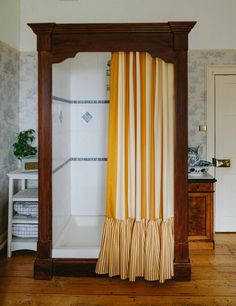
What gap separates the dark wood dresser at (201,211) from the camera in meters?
3.38

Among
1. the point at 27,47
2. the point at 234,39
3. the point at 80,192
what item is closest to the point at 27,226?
the point at 80,192

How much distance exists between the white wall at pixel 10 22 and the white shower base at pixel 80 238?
2163 mm

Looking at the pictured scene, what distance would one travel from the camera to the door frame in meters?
3.86

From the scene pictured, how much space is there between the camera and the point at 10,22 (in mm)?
3596

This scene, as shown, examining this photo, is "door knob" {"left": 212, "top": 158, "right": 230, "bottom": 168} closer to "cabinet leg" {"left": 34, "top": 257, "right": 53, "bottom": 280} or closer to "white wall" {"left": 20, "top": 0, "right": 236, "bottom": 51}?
"white wall" {"left": 20, "top": 0, "right": 236, "bottom": 51}

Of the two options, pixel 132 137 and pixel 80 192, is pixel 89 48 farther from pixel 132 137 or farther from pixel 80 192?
pixel 80 192

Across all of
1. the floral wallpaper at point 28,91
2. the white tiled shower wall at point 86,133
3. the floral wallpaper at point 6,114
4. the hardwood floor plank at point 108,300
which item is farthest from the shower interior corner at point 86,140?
the hardwood floor plank at point 108,300

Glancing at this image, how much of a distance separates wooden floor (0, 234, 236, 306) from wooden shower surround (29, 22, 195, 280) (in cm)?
12

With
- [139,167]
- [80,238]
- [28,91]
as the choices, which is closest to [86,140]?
[28,91]

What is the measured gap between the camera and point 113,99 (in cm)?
265

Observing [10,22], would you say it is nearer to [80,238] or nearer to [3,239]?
[3,239]

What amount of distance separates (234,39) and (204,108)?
898 mm

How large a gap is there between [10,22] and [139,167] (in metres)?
2.33

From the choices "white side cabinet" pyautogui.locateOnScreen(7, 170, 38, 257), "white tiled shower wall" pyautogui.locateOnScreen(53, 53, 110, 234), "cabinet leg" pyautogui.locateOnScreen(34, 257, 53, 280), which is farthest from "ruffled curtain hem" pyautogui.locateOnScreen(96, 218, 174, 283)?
"white tiled shower wall" pyautogui.locateOnScreen(53, 53, 110, 234)
